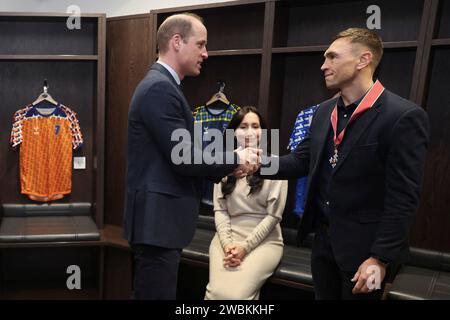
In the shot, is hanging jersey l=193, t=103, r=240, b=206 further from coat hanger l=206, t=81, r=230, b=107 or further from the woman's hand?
the woman's hand

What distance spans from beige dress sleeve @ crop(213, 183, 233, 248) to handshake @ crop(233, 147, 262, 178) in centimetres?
76

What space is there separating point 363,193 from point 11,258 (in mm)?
3092

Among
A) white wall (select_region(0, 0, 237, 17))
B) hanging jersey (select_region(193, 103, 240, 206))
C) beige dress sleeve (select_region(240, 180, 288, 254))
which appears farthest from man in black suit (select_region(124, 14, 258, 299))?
white wall (select_region(0, 0, 237, 17))

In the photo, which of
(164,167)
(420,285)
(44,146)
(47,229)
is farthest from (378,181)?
(44,146)

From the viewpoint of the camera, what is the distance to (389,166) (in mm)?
1337

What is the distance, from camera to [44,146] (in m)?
3.31

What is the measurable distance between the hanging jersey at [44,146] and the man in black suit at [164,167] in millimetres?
2014

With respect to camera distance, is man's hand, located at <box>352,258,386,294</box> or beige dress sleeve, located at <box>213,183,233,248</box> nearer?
man's hand, located at <box>352,258,386,294</box>

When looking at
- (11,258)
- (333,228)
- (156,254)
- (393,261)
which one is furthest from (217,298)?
(11,258)

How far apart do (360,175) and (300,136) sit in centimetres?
130

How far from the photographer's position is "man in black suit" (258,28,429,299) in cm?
132

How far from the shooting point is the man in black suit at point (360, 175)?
1.32 metres

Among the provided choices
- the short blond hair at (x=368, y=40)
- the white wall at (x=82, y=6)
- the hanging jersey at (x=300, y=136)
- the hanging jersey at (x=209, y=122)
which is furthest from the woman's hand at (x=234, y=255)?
the white wall at (x=82, y=6)

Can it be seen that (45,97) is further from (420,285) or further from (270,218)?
(420,285)
